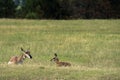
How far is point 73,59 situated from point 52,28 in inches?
521

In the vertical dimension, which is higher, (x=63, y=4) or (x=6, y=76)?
(x=63, y=4)

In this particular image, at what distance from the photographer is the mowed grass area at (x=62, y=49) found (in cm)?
1372

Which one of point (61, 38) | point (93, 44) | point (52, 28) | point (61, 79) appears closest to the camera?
point (61, 79)

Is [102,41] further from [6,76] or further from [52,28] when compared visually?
[6,76]

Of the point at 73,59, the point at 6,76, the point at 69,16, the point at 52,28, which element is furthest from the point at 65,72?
the point at 69,16

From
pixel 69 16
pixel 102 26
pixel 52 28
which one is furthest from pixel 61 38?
pixel 69 16

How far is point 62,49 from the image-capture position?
23.7 m

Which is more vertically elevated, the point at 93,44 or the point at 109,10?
the point at 109,10

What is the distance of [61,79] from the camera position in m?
13.2

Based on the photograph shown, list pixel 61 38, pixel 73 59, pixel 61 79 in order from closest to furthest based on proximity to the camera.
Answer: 1. pixel 61 79
2. pixel 73 59
3. pixel 61 38

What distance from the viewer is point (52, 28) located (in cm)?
3366

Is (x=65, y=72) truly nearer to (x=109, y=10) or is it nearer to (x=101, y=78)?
(x=101, y=78)

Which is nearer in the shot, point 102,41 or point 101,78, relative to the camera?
point 101,78

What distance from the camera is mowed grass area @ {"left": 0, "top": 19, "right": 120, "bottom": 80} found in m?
13.7
